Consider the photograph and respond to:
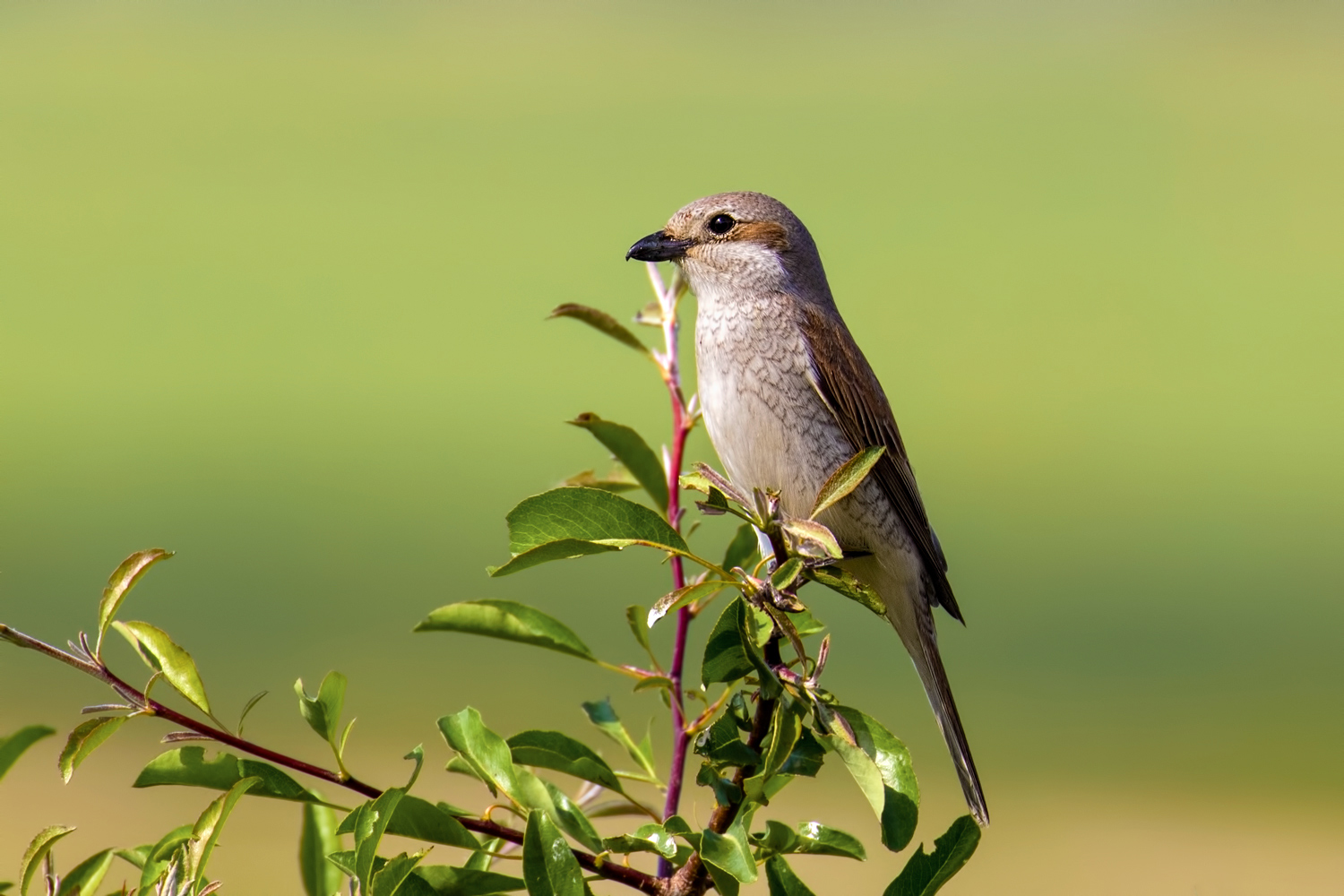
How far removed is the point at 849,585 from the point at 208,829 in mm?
761

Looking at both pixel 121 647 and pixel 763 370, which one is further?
pixel 121 647

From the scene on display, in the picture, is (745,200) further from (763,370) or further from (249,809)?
(249,809)

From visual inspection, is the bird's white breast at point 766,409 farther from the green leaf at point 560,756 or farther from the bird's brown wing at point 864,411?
the green leaf at point 560,756

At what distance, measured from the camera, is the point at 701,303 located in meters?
2.77

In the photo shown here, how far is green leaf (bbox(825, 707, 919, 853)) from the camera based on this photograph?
56.4 inches

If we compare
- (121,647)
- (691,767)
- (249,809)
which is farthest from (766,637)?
(121,647)

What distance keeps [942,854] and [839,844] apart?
4.4 inches

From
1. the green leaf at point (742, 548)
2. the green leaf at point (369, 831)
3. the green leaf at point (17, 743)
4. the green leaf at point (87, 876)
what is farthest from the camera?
the green leaf at point (742, 548)

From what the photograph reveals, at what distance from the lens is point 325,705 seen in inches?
54.7

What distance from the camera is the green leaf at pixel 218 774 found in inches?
52.9

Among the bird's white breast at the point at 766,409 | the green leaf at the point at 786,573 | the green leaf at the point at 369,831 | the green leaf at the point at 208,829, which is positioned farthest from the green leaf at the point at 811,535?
the bird's white breast at the point at 766,409

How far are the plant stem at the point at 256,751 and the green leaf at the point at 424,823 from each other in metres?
0.02

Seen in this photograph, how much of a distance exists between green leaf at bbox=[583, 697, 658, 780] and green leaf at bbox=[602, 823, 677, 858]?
31cm

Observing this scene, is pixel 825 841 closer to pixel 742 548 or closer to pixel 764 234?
pixel 742 548
